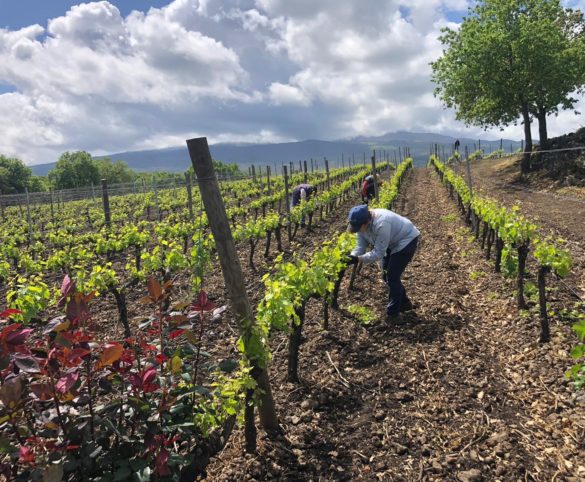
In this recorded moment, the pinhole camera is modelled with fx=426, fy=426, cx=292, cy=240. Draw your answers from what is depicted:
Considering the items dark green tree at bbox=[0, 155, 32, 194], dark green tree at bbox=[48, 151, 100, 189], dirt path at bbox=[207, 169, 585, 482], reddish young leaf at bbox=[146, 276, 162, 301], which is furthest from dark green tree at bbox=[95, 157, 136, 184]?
reddish young leaf at bbox=[146, 276, 162, 301]

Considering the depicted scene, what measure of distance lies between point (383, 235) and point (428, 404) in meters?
2.12

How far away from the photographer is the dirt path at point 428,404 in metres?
3.00

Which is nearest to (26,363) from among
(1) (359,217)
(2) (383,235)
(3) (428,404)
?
(3) (428,404)

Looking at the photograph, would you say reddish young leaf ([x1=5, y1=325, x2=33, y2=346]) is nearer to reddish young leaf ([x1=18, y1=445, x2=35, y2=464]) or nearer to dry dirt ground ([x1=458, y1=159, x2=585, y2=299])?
reddish young leaf ([x1=18, y1=445, x2=35, y2=464])

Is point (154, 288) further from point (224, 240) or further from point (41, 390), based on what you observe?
point (224, 240)

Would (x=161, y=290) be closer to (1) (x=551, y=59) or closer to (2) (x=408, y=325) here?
(2) (x=408, y=325)

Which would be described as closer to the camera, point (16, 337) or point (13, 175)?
point (16, 337)

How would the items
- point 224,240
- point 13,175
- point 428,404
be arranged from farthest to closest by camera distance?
point 13,175
point 428,404
point 224,240

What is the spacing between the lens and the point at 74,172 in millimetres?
76625

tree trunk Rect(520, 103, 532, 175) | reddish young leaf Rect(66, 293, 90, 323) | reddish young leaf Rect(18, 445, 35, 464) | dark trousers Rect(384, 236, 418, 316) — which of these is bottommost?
dark trousers Rect(384, 236, 418, 316)

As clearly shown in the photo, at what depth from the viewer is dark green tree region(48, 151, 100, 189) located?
250 ft

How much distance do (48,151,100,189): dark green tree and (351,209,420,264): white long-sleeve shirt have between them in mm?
79011

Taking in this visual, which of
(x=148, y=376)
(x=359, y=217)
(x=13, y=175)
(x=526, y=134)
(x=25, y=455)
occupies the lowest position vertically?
(x=25, y=455)

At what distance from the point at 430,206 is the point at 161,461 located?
1663 centimetres
